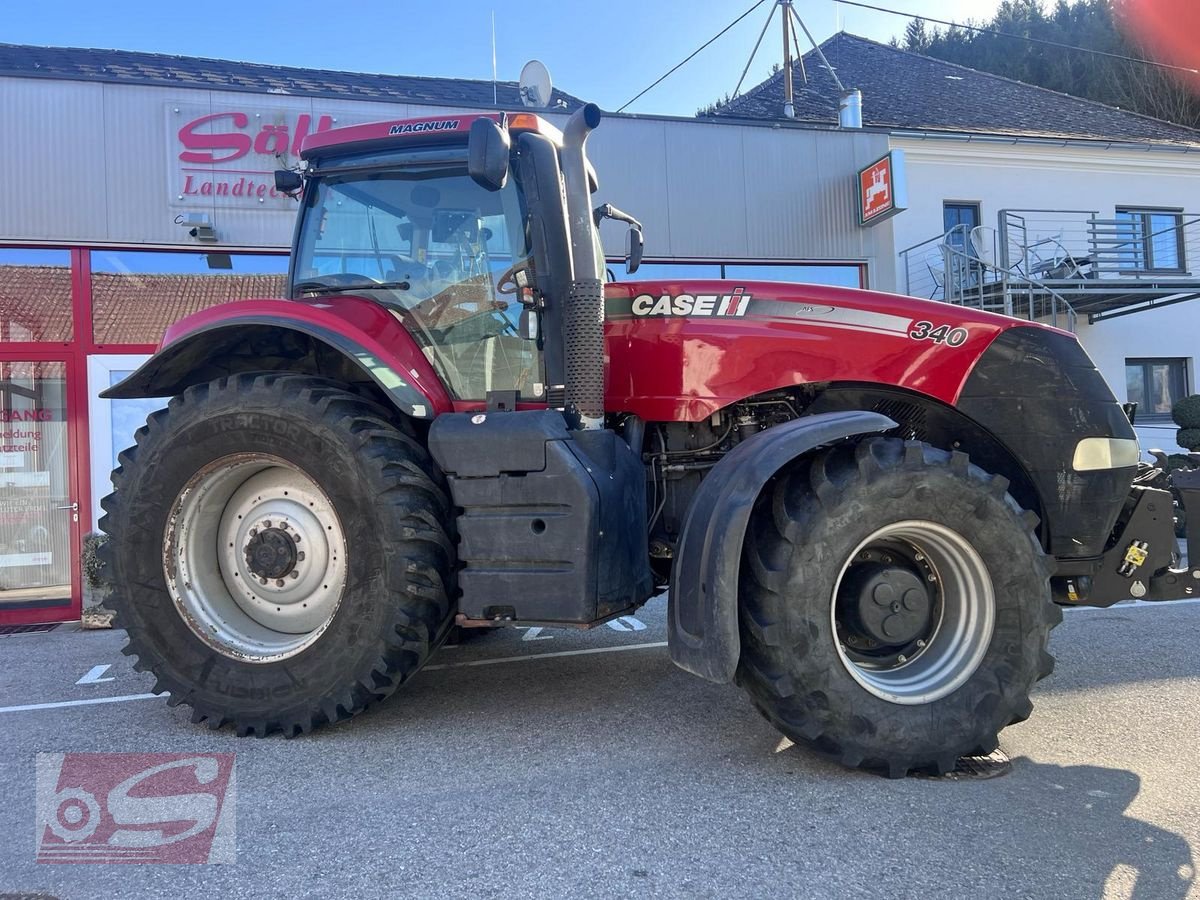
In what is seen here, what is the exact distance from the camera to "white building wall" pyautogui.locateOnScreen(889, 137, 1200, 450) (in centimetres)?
1275

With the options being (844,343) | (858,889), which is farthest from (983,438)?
(858,889)

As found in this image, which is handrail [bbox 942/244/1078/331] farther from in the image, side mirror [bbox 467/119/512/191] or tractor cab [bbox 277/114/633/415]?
side mirror [bbox 467/119/512/191]

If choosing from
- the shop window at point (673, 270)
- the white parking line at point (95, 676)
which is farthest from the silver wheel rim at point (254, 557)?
the shop window at point (673, 270)

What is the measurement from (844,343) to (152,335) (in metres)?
6.94

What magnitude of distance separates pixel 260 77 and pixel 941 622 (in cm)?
1050

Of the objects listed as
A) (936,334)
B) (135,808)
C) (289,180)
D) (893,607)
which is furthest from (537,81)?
(135,808)

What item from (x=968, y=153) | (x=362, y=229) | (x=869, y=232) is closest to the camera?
(x=362, y=229)

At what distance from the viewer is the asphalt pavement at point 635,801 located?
7.33 ft

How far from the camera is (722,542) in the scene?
2783 millimetres

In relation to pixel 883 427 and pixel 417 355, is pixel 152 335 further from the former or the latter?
pixel 883 427

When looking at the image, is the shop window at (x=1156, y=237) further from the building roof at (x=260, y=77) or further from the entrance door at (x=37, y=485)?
the entrance door at (x=37, y=485)

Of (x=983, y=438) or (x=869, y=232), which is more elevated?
(x=869, y=232)

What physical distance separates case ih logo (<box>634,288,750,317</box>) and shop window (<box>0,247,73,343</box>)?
21.7ft

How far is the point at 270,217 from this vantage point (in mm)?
8297
